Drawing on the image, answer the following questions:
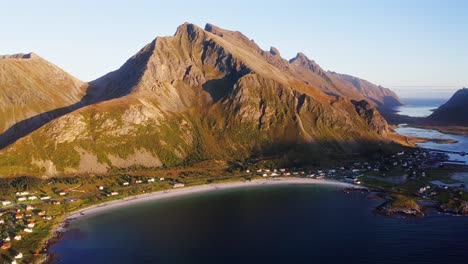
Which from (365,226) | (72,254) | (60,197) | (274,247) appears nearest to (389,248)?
(365,226)

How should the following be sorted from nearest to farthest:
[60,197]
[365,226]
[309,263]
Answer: [309,263], [365,226], [60,197]

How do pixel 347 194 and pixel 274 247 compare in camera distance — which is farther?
pixel 347 194

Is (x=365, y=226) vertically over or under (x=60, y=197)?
under

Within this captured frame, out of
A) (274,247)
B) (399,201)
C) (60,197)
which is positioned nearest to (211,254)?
(274,247)

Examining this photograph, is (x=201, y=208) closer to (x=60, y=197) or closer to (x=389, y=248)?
(x=60, y=197)

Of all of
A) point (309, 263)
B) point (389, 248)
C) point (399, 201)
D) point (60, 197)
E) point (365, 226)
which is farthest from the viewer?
point (60, 197)

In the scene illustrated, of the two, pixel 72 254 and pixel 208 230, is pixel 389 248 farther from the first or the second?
pixel 72 254
